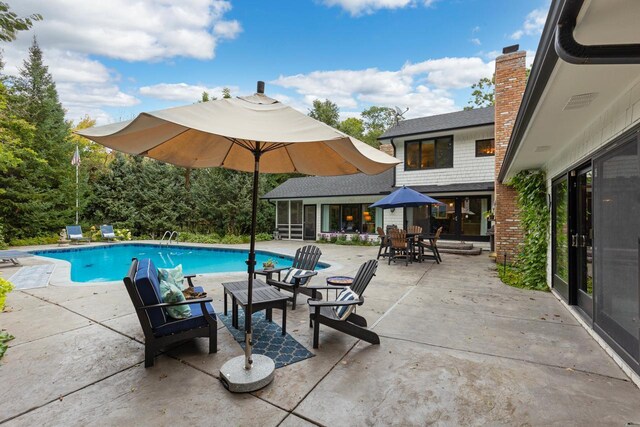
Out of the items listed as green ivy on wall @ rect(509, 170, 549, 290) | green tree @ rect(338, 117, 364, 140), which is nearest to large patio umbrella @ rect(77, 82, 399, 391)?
green ivy on wall @ rect(509, 170, 549, 290)

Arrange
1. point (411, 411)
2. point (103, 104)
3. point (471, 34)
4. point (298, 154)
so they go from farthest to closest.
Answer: point (103, 104), point (471, 34), point (298, 154), point (411, 411)

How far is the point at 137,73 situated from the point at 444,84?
23828 mm

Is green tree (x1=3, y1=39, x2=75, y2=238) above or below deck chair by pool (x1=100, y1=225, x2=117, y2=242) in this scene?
above

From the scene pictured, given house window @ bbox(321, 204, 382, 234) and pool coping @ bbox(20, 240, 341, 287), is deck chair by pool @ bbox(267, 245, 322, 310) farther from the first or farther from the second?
house window @ bbox(321, 204, 382, 234)

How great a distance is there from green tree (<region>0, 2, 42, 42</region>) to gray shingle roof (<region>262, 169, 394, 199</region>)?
40.5 feet

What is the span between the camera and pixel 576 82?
7.84ft

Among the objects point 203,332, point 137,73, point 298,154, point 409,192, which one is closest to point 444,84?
point 409,192

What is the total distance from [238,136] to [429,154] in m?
13.2

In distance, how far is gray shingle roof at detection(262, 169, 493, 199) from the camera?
12.5 metres

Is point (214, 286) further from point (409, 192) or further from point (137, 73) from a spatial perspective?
point (137, 73)

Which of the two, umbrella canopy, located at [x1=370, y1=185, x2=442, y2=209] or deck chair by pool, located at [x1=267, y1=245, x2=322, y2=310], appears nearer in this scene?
deck chair by pool, located at [x1=267, y1=245, x2=322, y2=310]

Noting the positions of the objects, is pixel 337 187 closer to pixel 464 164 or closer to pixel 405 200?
pixel 464 164

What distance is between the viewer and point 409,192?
30.2 ft

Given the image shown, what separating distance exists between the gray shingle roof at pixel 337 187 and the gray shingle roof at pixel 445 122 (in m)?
2.25
